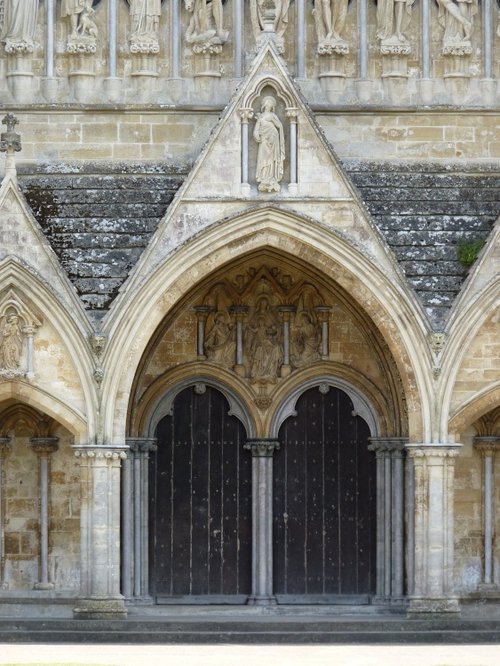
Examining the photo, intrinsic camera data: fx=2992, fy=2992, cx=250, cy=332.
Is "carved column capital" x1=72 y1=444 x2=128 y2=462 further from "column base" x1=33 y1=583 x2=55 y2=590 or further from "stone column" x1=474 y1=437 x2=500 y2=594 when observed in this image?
"stone column" x1=474 y1=437 x2=500 y2=594

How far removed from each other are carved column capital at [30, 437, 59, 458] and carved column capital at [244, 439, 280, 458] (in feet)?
8.45

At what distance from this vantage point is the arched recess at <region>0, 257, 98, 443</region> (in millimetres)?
37281

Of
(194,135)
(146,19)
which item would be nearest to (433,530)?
(194,135)

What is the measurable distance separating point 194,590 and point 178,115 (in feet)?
20.7

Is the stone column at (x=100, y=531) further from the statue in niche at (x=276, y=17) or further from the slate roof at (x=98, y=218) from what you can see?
the statue in niche at (x=276, y=17)

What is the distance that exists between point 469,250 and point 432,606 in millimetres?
4512

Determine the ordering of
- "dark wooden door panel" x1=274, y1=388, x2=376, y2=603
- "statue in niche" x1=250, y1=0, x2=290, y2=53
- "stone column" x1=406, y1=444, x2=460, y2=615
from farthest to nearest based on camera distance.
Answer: "dark wooden door panel" x1=274, y1=388, x2=376, y2=603 → "statue in niche" x1=250, y1=0, x2=290, y2=53 → "stone column" x1=406, y1=444, x2=460, y2=615

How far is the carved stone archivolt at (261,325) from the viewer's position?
39562mm

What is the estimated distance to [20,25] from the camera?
39.2 m

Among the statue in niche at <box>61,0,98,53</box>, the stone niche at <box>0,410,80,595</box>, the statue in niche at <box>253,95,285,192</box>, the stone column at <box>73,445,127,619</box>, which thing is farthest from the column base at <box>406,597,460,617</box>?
the statue in niche at <box>61,0,98,53</box>

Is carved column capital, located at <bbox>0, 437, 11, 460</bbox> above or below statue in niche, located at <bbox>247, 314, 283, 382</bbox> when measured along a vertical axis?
below

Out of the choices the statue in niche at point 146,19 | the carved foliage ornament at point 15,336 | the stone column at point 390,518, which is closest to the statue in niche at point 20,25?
the statue in niche at point 146,19

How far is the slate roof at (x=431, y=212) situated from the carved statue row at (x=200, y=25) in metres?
1.63

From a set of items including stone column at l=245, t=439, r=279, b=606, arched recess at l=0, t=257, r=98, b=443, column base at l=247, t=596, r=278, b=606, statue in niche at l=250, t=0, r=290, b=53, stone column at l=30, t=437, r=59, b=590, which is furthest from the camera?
stone column at l=245, t=439, r=279, b=606
